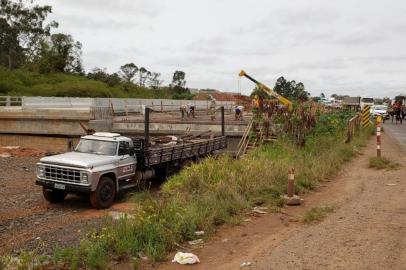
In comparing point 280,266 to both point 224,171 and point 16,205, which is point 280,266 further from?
point 16,205

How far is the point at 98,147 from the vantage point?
49.3ft

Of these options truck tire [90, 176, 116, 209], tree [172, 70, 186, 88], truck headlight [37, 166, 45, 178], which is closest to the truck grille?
truck headlight [37, 166, 45, 178]

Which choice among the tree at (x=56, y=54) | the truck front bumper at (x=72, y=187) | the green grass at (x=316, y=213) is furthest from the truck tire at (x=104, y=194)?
the tree at (x=56, y=54)

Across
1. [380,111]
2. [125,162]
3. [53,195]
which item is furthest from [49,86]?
[125,162]

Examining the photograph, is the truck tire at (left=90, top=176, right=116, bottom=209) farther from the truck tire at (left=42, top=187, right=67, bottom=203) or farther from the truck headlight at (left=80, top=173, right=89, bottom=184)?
the truck tire at (left=42, top=187, right=67, bottom=203)

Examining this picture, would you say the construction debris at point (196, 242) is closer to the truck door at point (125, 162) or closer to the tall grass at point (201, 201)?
the tall grass at point (201, 201)

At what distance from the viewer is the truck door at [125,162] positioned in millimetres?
14820

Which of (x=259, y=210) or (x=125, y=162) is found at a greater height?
(x=125, y=162)

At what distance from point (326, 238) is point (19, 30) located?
234ft

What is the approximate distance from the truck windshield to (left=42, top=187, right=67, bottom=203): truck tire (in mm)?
1499

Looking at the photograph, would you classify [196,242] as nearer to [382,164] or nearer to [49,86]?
[382,164]

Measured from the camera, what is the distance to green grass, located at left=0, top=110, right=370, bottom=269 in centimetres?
695

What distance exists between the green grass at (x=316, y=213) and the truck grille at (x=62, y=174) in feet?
24.1

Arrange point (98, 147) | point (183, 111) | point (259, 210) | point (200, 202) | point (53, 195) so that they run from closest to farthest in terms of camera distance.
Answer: point (200, 202)
point (259, 210)
point (53, 195)
point (98, 147)
point (183, 111)
